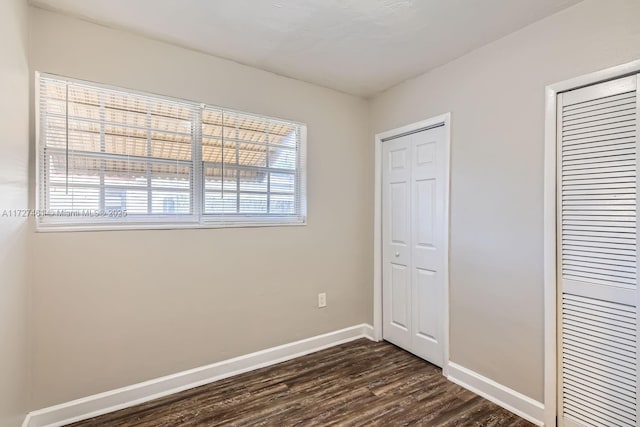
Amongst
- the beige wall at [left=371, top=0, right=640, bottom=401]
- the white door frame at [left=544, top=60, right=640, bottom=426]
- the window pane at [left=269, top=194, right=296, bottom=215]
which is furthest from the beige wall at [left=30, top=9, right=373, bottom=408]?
the white door frame at [left=544, top=60, right=640, bottom=426]

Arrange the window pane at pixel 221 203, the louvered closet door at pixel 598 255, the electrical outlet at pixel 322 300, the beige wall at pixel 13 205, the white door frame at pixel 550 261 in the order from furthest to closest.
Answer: the electrical outlet at pixel 322 300
the window pane at pixel 221 203
the white door frame at pixel 550 261
the louvered closet door at pixel 598 255
the beige wall at pixel 13 205

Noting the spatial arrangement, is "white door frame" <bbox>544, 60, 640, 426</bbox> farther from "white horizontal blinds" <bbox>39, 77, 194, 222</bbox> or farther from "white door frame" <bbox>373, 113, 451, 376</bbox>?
"white horizontal blinds" <bbox>39, 77, 194, 222</bbox>

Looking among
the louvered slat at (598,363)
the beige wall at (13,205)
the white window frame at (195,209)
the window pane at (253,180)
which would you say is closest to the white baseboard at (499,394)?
the louvered slat at (598,363)

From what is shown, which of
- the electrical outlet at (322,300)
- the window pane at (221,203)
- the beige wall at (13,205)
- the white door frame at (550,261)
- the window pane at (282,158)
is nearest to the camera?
the beige wall at (13,205)

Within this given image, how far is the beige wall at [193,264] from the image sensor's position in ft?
6.25

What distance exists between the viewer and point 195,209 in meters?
2.38

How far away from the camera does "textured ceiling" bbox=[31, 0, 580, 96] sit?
1.79 m

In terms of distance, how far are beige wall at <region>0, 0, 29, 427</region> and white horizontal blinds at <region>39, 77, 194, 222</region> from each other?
0.49 feet

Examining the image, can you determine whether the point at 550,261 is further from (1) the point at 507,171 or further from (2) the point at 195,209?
(2) the point at 195,209

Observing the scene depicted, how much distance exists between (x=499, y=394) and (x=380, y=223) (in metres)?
1.66

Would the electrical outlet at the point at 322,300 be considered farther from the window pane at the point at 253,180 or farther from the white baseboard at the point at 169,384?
the window pane at the point at 253,180

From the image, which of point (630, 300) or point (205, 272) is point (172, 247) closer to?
point (205, 272)

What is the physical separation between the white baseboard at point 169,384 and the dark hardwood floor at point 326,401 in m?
0.06

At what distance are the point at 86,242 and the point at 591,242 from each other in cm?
305
